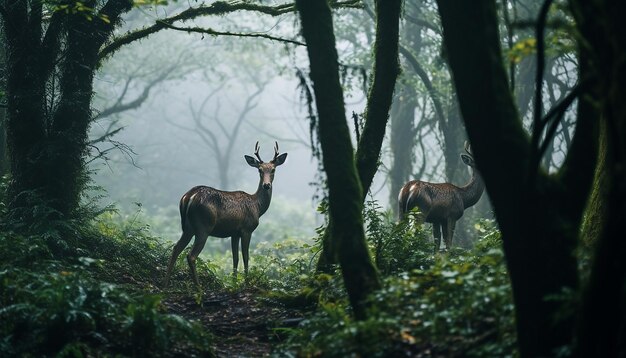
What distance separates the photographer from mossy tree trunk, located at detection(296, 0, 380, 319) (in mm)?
6523

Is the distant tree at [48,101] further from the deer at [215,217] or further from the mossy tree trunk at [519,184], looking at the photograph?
the mossy tree trunk at [519,184]

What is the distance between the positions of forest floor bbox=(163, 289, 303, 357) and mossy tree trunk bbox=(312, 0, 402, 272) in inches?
35.4

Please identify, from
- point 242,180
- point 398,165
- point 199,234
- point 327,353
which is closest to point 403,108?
point 398,165

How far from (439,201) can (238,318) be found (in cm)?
663

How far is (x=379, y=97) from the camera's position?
30.3 feet

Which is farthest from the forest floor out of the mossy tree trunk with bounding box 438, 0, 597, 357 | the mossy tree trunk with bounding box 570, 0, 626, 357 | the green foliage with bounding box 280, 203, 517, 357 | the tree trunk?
the mossy tree trunk with bounding box 570, 0, 626, 357

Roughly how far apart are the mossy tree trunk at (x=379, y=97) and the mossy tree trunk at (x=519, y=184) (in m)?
3.93

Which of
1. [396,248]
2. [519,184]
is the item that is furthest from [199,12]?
[519,184]

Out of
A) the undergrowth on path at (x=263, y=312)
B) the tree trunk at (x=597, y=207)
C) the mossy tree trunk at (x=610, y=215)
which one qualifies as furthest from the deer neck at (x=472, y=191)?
the mossy tree trunk at (x=610, y=215)

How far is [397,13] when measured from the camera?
9328 millimetres

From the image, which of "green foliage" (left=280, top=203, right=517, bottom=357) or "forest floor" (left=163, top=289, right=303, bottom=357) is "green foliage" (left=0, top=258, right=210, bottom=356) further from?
"green foliage" (left=280, top=203, right=517, bottom=357)

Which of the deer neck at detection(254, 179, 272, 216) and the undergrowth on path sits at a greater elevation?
the deer neck at detection(254, 179, 272, 216)

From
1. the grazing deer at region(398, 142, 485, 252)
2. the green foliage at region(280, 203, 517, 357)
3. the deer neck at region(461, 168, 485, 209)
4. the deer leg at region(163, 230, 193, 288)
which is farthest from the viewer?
the deer neck at region(461, 168, 485, 209)

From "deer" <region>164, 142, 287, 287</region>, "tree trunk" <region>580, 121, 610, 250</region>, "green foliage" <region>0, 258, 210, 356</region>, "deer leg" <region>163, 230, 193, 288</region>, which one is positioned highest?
"deer" <region>164, 142, 287, 287</region>
